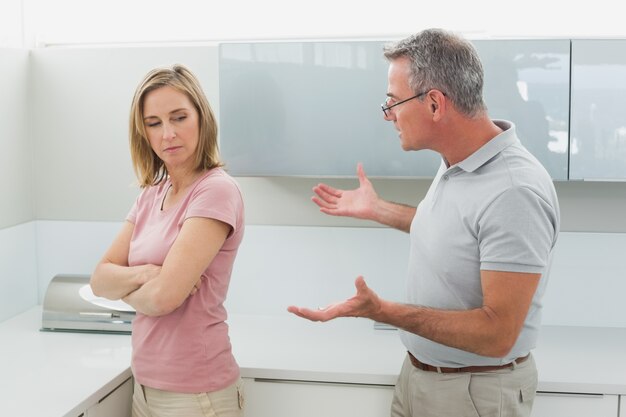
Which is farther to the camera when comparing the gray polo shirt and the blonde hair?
the blonde hair

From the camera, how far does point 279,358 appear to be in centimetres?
235

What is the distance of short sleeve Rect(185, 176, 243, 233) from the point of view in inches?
71.9

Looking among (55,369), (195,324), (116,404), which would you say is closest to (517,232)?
(195,324)

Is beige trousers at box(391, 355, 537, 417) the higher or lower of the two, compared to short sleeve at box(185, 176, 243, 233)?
lower

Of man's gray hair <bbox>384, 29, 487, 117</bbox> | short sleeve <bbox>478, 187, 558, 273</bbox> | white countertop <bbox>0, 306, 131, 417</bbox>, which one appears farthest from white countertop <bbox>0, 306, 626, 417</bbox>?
man's gray hair <bbox>384, 29, 487, 117</bbox>

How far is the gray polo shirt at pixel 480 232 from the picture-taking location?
162 cm

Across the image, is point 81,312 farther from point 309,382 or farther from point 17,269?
point 309,382

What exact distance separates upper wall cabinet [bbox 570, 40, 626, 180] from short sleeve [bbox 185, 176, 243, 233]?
43.2 inches

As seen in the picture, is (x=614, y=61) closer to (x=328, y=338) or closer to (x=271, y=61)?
(x=271, y=61)

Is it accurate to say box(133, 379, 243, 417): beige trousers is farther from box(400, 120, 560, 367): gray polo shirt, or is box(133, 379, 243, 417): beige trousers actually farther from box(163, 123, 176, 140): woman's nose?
box(163, 123, 176, 140): woman's nose

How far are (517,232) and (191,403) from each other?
0.90m

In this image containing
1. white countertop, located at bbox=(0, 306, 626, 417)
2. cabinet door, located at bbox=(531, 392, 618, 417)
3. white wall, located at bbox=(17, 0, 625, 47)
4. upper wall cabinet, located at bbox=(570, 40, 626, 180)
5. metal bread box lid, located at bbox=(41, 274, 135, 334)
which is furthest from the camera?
white wall, located at bbox=(17, 0, 625, 47)

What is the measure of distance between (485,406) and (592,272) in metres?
1.14

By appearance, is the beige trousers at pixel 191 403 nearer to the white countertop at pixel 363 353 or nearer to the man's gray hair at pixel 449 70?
the white countertop at pixel 363 353
